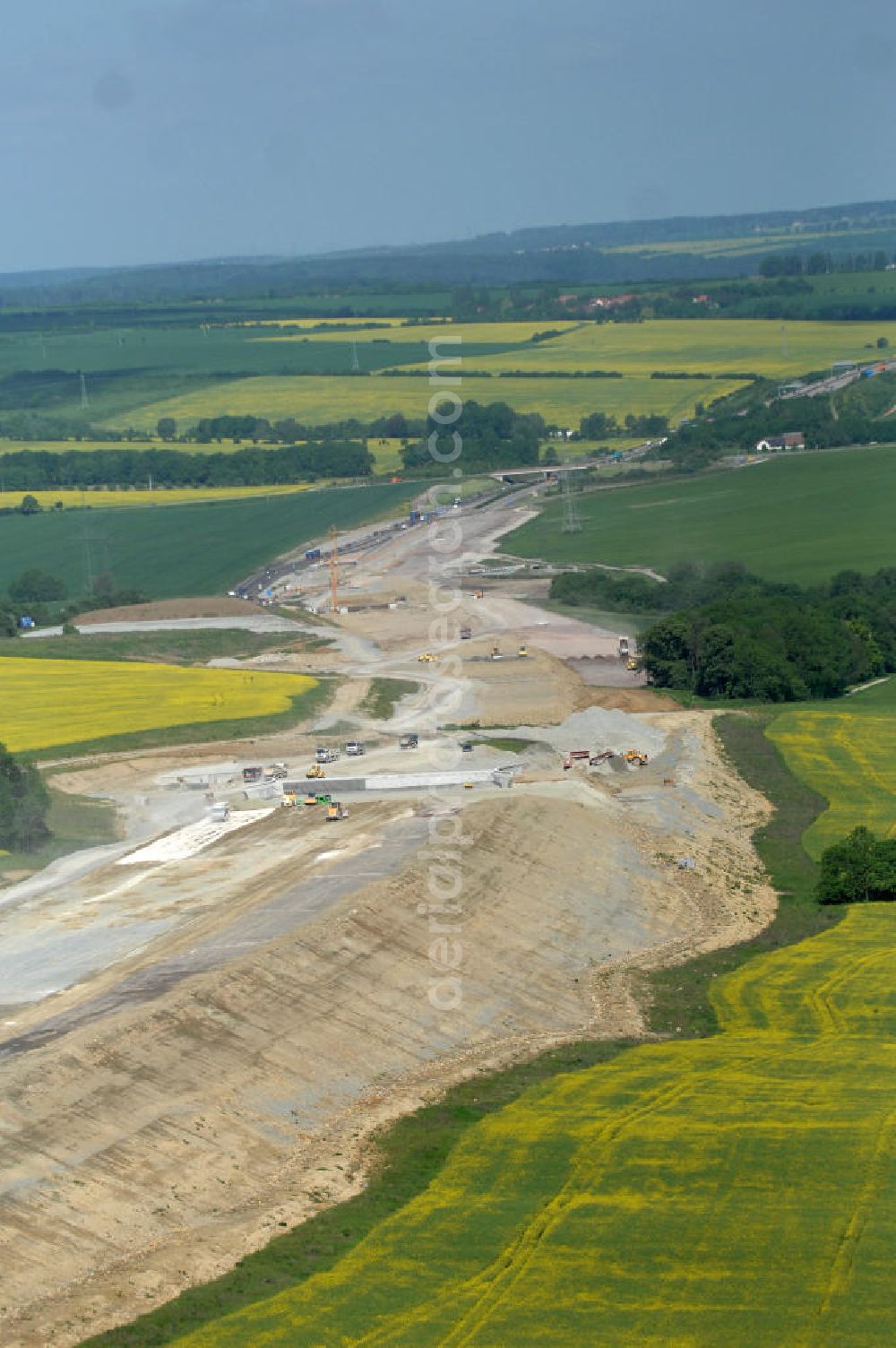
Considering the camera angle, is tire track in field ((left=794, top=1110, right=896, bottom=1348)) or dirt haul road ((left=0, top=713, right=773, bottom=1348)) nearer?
tire track in field ((left=794, top=1110, right=896, bottom=1348))

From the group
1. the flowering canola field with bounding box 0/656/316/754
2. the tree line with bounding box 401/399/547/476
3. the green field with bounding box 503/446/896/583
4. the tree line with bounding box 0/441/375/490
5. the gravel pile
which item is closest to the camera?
the gravel pile

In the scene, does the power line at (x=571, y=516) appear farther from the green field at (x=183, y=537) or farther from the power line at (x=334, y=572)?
the power line at (x=334, y=572)

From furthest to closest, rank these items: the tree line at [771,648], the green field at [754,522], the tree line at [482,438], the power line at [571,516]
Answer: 1. the tree line at [482,438]
2. the power line at [571,516]
3. the green field at [754,522]
4. the tree line at [771,648]

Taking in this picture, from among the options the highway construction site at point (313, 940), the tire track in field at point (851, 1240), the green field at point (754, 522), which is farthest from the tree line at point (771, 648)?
the tire track in field at point (851, 1240)

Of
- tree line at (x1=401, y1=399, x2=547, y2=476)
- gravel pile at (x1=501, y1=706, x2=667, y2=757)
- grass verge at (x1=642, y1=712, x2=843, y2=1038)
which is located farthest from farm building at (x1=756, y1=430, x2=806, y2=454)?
gravel pile at (x1=501, y1=706, x2=667, y2=757)

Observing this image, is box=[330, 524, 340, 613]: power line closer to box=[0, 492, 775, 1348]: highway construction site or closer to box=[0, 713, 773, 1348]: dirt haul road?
box=[0, 492, 775, 1348]: highway construction site

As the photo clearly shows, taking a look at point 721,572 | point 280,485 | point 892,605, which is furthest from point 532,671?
point 280,485

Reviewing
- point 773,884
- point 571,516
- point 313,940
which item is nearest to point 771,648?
point 773,884
